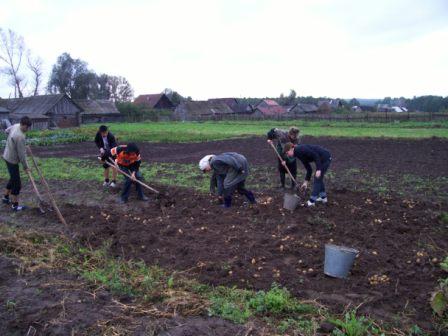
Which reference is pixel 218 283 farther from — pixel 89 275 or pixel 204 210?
pixel 204 210

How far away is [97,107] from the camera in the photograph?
2356 inches

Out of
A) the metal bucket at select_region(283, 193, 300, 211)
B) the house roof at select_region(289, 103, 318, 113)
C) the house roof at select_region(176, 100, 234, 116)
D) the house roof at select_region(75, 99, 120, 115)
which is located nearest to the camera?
the metal bucket at select_region(283, 193, 300, 211)

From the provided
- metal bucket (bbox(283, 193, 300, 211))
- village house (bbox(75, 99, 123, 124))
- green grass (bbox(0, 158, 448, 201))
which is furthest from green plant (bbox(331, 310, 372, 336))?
village house (bbox(75, 99, 123, 124))

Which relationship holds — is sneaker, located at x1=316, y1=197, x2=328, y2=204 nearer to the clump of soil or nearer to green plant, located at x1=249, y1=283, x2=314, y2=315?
the clump of soil

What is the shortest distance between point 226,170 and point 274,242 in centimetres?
223

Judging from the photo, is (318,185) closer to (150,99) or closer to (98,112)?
(98,112)

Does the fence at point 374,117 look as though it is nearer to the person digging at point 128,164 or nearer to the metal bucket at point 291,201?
the metal bucket at point 291,201

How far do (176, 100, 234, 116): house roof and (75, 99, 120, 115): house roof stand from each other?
36.1 feet

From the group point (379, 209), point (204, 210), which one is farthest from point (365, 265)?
point (204, 210)

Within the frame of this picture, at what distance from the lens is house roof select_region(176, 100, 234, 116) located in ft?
222

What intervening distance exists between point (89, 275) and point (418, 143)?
20.6 m

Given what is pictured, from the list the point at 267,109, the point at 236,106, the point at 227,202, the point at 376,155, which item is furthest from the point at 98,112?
the point at 227,202

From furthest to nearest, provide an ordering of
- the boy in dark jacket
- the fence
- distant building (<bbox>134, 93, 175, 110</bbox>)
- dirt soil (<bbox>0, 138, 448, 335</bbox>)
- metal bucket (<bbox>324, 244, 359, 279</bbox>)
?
1. distant building (<bbox>134, 93, 175, 110</bbox>)
2. the fence
3. the boy in dark jacket
4. metal bucket (<bbox>324, 244, 359, 279</bbox>)
5. dirt soil (<bbox>0, 138, 448, 335</bbox>)

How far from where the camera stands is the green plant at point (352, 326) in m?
3.63
